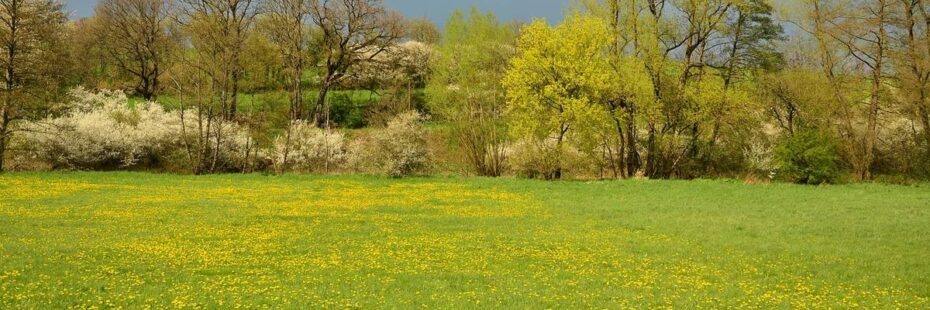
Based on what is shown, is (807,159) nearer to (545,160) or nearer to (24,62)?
(545,160)

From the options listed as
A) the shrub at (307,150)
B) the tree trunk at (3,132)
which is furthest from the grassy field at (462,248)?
the shrub at (307,150)

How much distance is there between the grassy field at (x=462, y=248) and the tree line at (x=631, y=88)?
29.6ft

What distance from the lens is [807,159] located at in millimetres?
32156

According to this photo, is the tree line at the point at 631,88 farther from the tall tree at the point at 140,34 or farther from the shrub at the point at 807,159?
the tall tree at the point at 140,34

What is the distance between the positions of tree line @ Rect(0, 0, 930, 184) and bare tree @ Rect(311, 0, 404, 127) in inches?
101

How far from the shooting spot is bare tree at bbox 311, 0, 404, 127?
49.3 meters

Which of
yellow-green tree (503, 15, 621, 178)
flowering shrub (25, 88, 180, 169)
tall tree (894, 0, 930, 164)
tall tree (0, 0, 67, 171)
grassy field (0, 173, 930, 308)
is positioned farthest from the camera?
flowering shrub (25, 88, 180, 169)

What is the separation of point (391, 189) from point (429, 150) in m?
8.18

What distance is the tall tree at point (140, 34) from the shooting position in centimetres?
5766

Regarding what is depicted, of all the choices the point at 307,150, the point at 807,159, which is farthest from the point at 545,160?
the point at 307,150

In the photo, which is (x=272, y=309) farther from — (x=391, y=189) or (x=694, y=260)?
(x=391, y=189)

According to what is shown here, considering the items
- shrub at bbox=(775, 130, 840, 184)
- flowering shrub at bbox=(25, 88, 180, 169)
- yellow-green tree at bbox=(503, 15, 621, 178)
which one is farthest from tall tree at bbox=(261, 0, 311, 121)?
shrub at bbox=(775, 130, 840, 184)

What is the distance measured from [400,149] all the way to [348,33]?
16607mm

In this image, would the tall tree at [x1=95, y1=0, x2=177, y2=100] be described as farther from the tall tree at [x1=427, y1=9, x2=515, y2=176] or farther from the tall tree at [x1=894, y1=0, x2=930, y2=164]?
the tall tree at [x1=894, y1=0, x2=930, y2=164]
